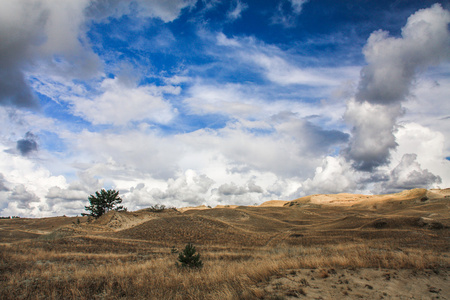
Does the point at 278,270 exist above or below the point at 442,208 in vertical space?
above

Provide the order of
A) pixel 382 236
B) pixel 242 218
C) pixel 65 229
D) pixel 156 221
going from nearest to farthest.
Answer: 1. pixel 382 236
2. pixel 65 229
3. pixel 156 221
4. pixel 242 218

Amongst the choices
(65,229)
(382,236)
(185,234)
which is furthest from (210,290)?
(65,229)

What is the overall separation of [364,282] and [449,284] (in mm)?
2387

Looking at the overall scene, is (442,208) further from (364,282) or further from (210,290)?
(210,290)

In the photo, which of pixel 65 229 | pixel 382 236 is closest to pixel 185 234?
pixel 65 229

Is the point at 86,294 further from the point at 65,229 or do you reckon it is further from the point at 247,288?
the point at 65,229

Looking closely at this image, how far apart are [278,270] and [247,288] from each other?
2301 millimetres

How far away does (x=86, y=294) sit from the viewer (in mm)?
7664

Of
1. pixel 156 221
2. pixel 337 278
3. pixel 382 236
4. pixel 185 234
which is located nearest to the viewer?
pixel 337 278

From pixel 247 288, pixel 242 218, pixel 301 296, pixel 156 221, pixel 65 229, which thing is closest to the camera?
pixel 301 296

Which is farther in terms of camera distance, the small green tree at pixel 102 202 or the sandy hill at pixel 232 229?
the small green tree at pixel 102 202

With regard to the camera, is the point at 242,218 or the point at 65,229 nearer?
the point at 65,229

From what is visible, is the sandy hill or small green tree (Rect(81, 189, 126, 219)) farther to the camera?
small green tree (Rect(81, 189, 126, 219))

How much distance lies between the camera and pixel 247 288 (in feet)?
21.8
